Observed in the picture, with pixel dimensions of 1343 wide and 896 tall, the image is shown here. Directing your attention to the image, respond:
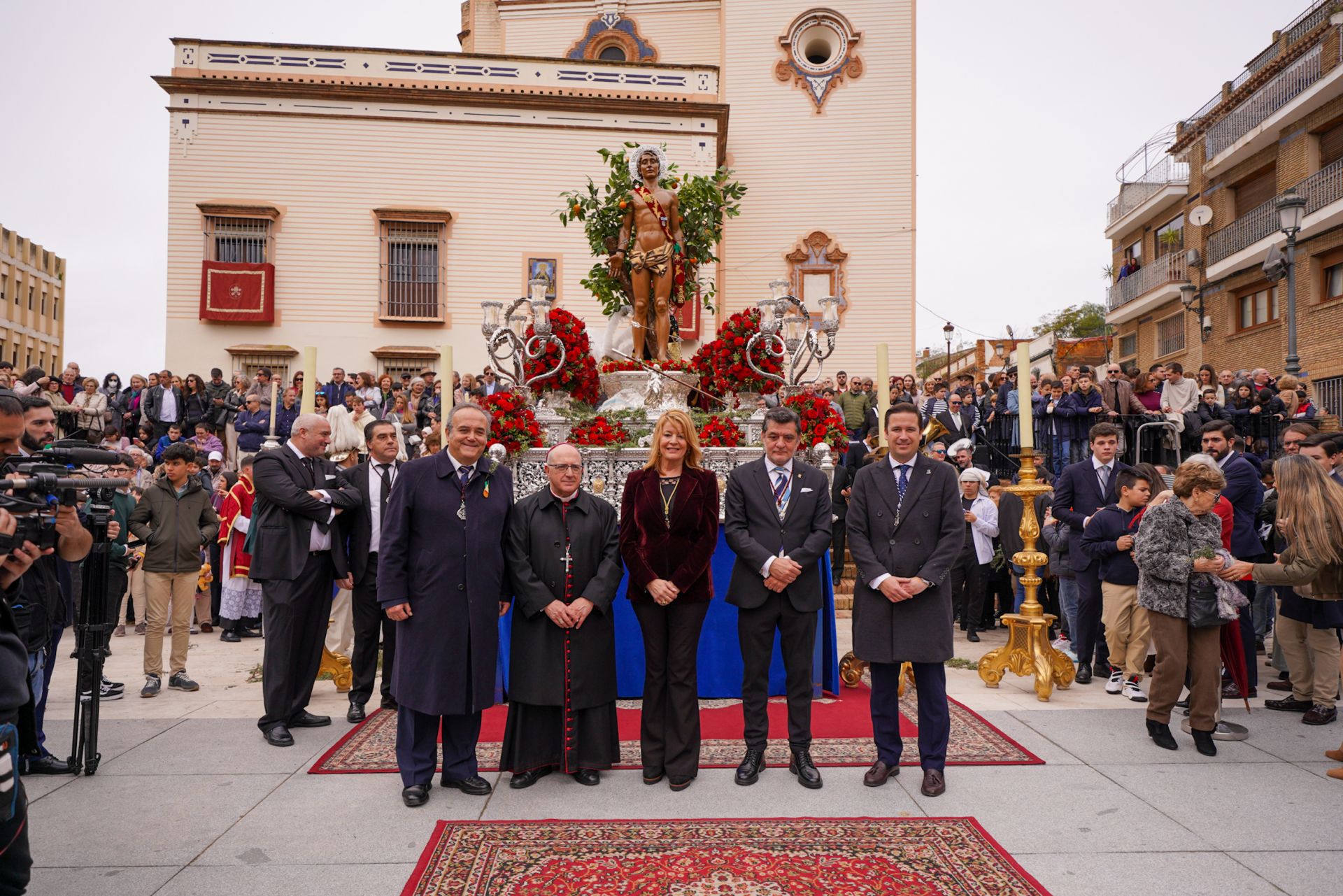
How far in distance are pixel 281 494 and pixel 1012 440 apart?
10.9 m

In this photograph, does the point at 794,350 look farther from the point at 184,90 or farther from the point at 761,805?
the point at 184,90

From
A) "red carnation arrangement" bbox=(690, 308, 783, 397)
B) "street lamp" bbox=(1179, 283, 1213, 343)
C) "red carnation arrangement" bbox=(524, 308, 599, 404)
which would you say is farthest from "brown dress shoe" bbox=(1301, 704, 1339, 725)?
"street lamp" bbox=(1179, 283, 1213, 343)

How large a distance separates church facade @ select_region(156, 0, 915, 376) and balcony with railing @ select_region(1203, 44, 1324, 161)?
31.0 ft

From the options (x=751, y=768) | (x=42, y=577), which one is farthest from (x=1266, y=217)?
(x=42, y=577)

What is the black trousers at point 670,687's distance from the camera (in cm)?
459

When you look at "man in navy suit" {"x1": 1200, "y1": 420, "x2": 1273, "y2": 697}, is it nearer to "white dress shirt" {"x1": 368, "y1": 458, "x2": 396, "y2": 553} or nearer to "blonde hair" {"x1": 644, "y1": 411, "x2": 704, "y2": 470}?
"blonde hair" {"x1": 644, "y1": 411, "x2": 704, "y2": 470}

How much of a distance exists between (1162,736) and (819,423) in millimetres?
3049

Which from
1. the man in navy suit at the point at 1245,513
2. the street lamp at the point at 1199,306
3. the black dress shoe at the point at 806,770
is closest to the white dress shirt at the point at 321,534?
the black dress shoe at the point at 806,770

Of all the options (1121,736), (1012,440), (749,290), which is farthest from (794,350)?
(749,290)

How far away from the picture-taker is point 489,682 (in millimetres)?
4492

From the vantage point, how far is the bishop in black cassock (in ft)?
15.0

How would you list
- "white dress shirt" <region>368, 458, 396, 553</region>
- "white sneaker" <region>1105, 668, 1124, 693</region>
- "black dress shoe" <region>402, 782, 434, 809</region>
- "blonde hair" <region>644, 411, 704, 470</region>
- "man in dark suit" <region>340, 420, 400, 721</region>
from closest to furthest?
"black dress shoe" <region>402, 782, 434, 809</region> → "blonde hair" <region>644, 411, 704, 470</region> → "man in dark suit" <region>340, 420, 400, 721</region> → "white dress shirt" <region>368, 458, 396, 553</region> → "white sneaker" <region>1105, 668, 1124, 693</region>

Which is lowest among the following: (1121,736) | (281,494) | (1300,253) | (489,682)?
(1121,736)

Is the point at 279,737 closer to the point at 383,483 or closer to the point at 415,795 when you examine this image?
the point at 415,795
